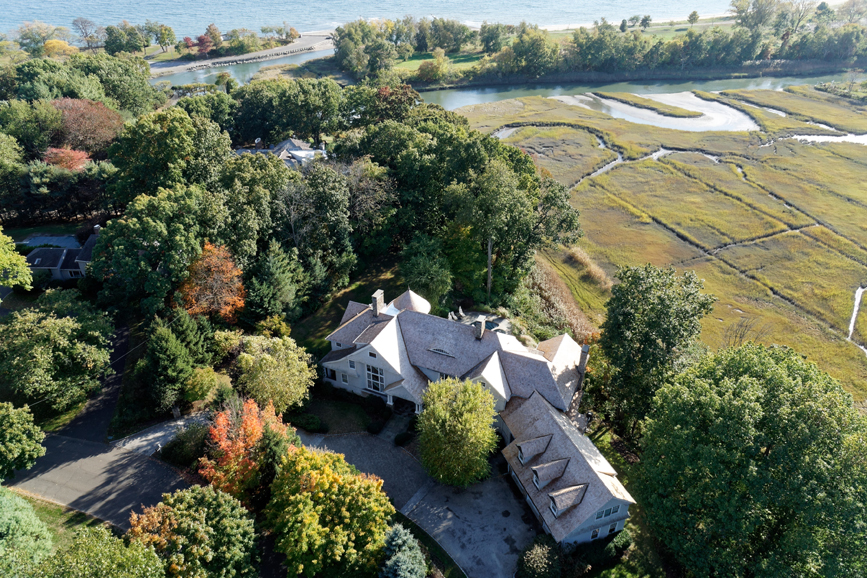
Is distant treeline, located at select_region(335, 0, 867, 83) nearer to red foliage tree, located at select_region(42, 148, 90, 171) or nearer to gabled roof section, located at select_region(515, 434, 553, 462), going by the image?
red foliage tree, located at select_region(42, 148, 90, 171)

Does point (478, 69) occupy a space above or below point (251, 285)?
above

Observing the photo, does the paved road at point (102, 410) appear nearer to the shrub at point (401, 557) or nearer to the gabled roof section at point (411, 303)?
the shrub at point (401, 557)

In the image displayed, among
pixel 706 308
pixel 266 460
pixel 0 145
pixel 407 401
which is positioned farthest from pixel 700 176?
pixel 0 145

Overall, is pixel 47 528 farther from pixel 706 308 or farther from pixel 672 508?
pixel 706 308

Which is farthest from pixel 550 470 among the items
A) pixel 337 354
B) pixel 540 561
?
pixel 337 354

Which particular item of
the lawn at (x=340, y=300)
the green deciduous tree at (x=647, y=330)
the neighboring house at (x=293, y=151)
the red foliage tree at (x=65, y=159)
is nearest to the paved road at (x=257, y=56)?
the neighboring house at (x=293, y=151)
